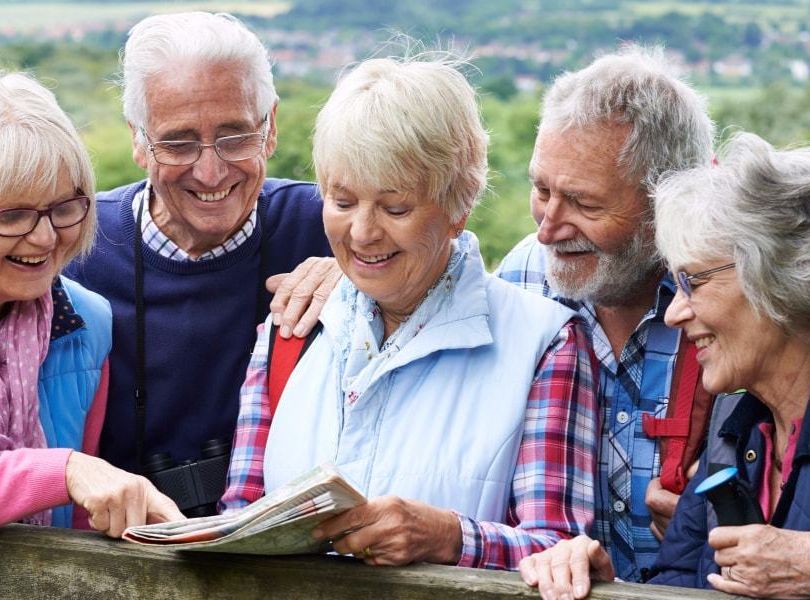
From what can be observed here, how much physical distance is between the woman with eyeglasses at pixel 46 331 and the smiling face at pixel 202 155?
42 centimetres

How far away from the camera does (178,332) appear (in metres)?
3.24

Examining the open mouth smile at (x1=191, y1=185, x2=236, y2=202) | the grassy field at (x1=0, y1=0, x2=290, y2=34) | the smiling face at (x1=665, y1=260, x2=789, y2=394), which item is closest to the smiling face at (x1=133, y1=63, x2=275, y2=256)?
the open mouth smile at (x1=191, y1=185, x2=236, y2=202)

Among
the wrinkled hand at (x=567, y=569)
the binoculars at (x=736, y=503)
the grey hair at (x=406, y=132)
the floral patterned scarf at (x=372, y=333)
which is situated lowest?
the wrinkled hand at (x=567, y=569)

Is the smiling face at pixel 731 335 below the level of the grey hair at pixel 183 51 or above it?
below

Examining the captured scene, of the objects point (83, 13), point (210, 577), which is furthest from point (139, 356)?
point (83, 13)

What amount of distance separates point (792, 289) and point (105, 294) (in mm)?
1778

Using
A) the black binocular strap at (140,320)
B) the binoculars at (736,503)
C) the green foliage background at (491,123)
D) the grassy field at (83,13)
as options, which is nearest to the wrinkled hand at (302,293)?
the black binocular strap at (140,320)

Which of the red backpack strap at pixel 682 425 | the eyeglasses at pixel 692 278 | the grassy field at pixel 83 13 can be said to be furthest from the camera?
the grassy field at pixel 83 13

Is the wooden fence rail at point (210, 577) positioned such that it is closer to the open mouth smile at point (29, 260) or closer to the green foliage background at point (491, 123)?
the open mouth smile at point (29, 260)

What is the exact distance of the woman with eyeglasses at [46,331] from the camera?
244 cm

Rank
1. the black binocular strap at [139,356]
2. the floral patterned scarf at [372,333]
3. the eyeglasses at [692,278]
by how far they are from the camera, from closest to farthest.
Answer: the eyeglasses at [692,278] → the floral patterned scarf at [372,333] → the black binocular strap at [139,356]

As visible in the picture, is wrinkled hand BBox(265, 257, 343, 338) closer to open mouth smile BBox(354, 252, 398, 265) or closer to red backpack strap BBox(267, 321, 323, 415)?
red backpack strap BBox(267, 321, 323, 415)

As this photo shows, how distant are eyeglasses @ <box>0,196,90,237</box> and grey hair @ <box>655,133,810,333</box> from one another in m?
1.27

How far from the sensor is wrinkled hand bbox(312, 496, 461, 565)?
225 centimetres
